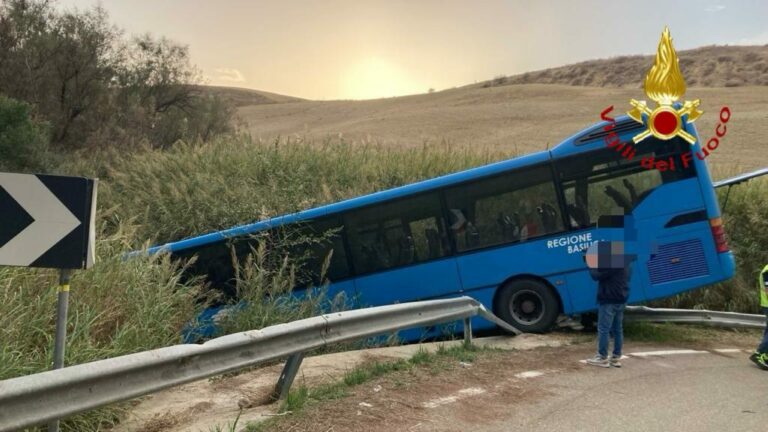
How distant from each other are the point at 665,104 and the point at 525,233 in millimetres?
3345

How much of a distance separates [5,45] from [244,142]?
1135 cm

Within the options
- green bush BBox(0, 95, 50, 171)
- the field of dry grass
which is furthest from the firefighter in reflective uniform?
the field of dry grass

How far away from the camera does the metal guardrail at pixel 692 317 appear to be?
11141 millimetres

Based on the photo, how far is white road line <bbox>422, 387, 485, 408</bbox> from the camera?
5834 mm

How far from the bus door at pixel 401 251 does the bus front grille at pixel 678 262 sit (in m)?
3.21

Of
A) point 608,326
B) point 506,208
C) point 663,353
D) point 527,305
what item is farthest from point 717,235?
point 608,326

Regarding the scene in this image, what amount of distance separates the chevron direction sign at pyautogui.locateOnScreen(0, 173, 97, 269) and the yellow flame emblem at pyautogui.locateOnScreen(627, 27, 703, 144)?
9161mm

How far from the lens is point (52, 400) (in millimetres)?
3646

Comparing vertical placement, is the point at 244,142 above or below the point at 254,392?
above

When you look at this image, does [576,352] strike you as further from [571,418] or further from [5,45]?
[5,45]

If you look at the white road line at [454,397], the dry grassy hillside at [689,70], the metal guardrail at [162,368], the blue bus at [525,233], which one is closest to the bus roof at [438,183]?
the blue bus at [525,233]

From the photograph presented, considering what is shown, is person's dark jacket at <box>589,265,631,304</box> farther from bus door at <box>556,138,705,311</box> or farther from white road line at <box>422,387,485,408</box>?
white road line at <box>422,387,485,408</box>

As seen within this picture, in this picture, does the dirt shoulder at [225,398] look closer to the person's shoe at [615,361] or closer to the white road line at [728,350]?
the person's shoe at [615,361]

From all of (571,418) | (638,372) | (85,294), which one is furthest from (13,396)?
(638,372)
